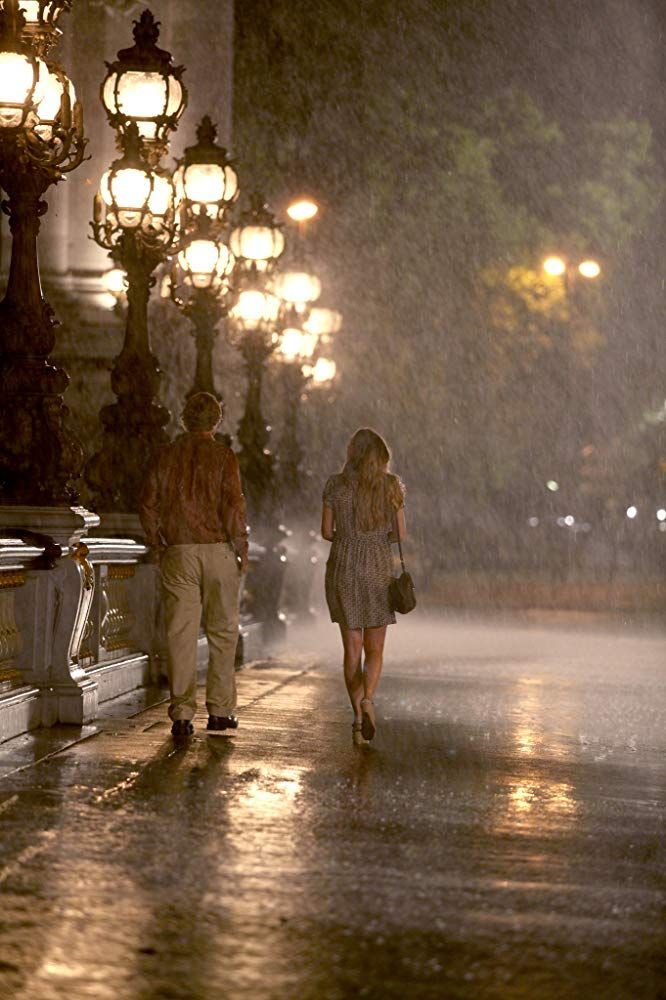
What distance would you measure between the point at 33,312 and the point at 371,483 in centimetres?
248

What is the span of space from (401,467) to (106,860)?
1889 inches

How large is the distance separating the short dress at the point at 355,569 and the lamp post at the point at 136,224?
489 cm

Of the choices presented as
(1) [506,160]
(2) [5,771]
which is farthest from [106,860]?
(1) [506,160]

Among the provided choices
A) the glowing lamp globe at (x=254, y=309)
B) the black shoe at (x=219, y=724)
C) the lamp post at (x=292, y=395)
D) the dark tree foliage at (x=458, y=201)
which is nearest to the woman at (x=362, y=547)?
the black shoe at (x=219, y=724)

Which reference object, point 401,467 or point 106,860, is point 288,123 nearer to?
point 401,467

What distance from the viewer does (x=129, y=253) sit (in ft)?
52.9

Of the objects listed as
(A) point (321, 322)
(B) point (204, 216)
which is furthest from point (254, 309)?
(A) point (321, 322)

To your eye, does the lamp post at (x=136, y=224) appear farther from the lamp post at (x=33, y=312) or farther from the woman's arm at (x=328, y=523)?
the woman's arm at (x=328, y=523)

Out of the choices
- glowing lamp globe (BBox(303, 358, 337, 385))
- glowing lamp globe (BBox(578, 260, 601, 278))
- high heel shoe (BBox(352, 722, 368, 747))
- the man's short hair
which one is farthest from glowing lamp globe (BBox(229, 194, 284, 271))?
glowing lamp globe (BBox(578, 260, 601, 278))

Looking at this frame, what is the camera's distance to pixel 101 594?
46.8 ft

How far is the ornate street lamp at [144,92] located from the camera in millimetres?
15898

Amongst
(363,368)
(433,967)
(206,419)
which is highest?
(363,368)

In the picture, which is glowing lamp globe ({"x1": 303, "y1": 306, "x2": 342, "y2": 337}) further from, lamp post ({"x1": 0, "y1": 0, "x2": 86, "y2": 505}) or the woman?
the woman

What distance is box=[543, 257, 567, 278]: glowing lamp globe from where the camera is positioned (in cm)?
4562
